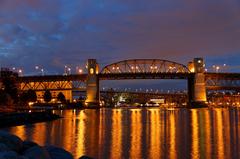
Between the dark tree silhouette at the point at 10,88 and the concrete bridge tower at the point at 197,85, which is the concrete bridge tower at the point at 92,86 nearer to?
the concrete bridge tower at the point at 197,85

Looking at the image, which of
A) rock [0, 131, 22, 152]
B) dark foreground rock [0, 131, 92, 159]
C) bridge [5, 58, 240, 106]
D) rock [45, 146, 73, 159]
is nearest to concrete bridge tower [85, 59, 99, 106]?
bridge [5, 58, 240, 106]

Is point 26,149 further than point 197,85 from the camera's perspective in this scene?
No

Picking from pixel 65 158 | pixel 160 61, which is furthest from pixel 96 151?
pixel 160 61

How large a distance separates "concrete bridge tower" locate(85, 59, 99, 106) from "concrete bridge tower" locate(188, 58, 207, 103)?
114 feet

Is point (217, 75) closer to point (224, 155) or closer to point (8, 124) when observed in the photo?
point (8, 124)

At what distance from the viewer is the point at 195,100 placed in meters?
160

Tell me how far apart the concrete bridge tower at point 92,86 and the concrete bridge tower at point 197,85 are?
34.8 meters

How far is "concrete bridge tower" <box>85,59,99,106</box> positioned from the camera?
6220 inches

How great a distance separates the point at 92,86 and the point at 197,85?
37684 millimetres

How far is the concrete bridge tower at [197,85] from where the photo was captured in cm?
15588

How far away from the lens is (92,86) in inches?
6270

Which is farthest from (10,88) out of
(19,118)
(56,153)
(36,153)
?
(36,153)

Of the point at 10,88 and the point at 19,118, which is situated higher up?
the point at 10,88

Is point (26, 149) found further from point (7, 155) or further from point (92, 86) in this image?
point (92, 86)
